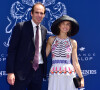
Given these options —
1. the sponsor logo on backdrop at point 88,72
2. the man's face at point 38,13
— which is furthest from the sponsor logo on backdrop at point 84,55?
the man's face at point 38,13

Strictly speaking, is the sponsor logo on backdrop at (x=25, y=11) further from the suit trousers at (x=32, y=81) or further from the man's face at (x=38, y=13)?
the suit trousers at (x=32, y=81)

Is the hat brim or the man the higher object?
the hat brim

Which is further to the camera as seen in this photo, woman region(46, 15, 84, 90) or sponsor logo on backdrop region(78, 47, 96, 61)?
sponsor logo on backdrop region(78, 47, 96, 61)

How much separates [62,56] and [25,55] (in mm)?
503

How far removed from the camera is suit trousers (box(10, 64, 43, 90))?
2316 mm

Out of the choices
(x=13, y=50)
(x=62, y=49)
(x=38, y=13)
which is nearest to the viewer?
(x=13, y=50)

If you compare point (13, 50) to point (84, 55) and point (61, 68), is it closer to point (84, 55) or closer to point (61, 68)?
point (61, 68)

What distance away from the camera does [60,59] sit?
8.22 feet

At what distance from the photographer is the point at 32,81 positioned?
94.3 inches

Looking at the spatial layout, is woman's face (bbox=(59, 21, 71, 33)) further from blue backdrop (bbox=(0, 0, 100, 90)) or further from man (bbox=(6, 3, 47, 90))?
blue backdrop (bbox=(0, 0, 100, 90))

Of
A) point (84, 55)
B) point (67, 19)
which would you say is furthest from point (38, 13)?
point (84, 55)

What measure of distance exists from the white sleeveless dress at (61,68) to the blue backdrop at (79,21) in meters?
0.53

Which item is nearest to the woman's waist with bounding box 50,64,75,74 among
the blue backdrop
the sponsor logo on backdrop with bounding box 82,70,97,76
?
the blue backdrop

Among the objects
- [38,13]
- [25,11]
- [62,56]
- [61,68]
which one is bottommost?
[61,68]
